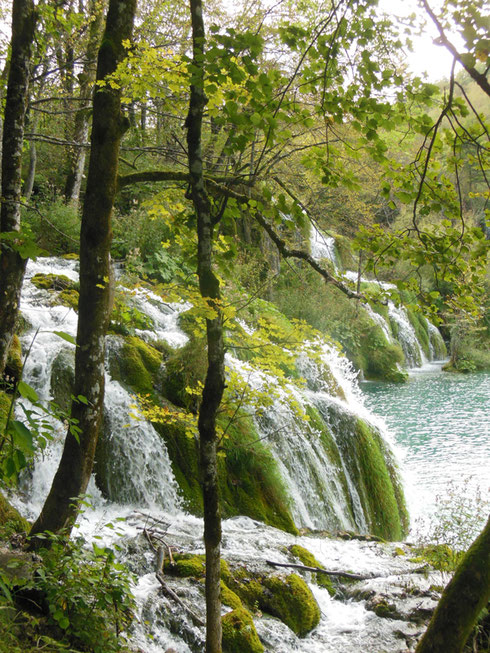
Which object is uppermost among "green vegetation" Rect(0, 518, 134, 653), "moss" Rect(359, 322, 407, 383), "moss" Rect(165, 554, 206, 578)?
"moss" Rect(359, 322, 407, 383)

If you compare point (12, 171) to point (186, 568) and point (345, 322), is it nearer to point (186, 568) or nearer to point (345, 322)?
point (186, 568)

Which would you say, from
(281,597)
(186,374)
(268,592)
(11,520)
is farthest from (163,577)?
(186,374)

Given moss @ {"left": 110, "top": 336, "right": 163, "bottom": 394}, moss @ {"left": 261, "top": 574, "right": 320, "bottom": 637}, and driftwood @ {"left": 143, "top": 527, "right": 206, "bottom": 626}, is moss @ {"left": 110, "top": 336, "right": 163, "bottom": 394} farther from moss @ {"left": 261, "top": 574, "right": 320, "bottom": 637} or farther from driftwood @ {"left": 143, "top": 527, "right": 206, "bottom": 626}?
moss @ {"left": 261, "top": 574, "right": 320, "bottom": 637}

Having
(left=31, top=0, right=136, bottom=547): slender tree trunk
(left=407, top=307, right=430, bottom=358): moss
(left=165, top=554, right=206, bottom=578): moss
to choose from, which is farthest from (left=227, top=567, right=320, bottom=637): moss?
(left=407, top=307, right=430, bottom=358): moss

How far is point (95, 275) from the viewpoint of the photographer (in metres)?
3.47

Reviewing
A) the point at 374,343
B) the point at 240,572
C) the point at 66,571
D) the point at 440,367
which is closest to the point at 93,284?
the point at 66,571

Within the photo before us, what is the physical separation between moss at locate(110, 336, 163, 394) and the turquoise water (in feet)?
16.5

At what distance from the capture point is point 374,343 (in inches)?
728

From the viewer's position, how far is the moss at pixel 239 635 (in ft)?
12.4

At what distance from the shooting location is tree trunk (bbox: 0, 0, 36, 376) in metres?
3.94

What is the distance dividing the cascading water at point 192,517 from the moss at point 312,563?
0.37 ft

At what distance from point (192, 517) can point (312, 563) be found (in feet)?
4.92

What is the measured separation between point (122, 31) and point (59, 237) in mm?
8043

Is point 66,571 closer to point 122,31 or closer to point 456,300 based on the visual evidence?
point 456,300
